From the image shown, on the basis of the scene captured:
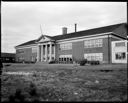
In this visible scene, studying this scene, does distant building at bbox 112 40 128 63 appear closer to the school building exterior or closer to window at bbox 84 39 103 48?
the school building exterior

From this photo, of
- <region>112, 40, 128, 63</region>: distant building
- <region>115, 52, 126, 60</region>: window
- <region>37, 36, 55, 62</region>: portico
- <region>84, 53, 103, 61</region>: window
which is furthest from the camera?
<region>37, 36, 55, 62</region>: portico

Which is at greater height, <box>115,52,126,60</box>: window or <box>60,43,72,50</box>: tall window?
<box>60,43,72,50</box>: tall window

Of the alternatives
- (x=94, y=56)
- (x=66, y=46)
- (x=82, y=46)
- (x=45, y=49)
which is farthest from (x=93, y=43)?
(x=45, y=49)

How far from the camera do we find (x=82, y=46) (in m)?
33.6

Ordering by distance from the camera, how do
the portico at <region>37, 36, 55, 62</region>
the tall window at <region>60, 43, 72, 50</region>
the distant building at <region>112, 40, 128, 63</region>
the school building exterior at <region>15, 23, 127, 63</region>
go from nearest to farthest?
the distant building at <region>112, 40, 128, 63</region>
the school building exterior at <region>15, 23, 127, 63</region>
the tall window at <region>60, 43, 72, 50</region>
the portico at <region>37, 36, 55, 62</region>

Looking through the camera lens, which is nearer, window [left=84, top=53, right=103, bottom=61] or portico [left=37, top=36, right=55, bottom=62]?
window [left=84, top=53, right=103, bottom=61]

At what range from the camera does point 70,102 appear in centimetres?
570

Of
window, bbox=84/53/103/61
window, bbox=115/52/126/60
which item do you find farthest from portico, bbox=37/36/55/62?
window, bbox=115/52/126/60

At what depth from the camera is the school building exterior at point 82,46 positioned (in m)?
28.8

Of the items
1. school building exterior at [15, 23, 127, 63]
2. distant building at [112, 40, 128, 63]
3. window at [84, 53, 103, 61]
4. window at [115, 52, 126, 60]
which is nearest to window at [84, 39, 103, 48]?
school building exterior at [15, 23, 127, 63]

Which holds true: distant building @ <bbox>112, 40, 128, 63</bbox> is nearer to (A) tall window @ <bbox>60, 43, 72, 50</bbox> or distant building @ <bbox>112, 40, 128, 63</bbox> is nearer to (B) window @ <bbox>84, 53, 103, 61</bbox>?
(B) window @ <bbox>84, 53, 103, 61</bbox>

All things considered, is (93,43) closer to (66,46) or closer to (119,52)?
(119,52)

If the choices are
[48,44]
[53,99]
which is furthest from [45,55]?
[53,99]

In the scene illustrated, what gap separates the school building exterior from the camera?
28.8 metres
